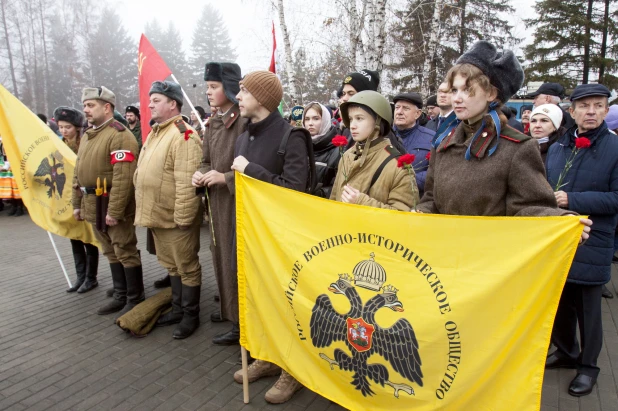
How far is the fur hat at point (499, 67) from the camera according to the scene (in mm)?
2266

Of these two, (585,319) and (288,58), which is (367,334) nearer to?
(585,319)

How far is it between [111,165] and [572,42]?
960 inches

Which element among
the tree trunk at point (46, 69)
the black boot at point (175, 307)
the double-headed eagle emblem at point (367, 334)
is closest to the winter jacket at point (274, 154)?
the double-headed eagle emblem at point (367, 334)

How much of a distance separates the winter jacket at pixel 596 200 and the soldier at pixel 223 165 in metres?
2.65

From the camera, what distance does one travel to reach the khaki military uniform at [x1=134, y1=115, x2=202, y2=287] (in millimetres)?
3918

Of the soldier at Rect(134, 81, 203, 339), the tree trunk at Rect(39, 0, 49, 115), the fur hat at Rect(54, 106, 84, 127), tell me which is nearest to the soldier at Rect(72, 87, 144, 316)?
the soldier at Rect(134, 81, 203, 339)

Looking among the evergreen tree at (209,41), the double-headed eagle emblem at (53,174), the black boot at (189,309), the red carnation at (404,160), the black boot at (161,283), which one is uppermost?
the evergreen tree at (209,41)

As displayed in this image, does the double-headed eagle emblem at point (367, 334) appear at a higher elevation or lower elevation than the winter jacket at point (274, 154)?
lower

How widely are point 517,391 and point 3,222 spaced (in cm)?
1103

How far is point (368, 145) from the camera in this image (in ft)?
9.56

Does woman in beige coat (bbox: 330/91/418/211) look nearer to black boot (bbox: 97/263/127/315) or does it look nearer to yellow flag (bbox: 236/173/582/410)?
yellow flag (bbox: 236/173/582/410)

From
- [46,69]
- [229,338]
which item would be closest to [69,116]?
[229,338]

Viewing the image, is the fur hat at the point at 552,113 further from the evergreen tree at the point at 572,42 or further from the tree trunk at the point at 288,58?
the evergreen tree at the point at 572,42

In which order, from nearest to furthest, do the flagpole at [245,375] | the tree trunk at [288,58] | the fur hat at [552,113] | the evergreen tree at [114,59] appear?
the flagpole at [245,375], the fur hat at [552,113], the tree trunk at [288,58], the evergreen tree at [114,59]
